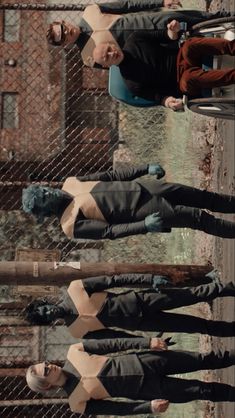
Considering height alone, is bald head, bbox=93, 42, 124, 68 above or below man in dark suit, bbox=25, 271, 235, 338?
above

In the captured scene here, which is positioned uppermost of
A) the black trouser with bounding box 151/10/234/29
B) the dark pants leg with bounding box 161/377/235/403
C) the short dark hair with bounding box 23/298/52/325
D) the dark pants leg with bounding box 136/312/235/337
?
the black trouser with bounding box 151/10/234/29

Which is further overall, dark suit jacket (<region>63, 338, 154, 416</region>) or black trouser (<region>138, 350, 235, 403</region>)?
black trouser (<region>138, 350, 235, 403</region>)

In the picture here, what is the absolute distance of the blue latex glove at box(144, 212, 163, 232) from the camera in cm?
671

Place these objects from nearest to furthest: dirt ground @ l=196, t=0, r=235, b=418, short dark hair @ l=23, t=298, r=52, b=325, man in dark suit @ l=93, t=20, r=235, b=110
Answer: man in dark suit @ l=93, t=20, r=235, b=110
short dark hair @ l=23, t=298, r=52, b=325
dirt ground @ l=196, t=0, r=235, b=418

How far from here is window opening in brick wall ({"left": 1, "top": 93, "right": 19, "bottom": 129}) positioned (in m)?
17.3

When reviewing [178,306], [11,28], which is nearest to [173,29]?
[178,306]

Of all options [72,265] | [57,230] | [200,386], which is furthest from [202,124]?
[57,230]

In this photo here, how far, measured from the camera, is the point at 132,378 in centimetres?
682

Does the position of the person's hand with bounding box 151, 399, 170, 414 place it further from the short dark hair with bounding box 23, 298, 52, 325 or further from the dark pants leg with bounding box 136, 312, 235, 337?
the short dark hair with bounding box 23, 298, 52, 325

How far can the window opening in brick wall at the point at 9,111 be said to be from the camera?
56.7 feet

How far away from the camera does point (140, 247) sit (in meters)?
10.1

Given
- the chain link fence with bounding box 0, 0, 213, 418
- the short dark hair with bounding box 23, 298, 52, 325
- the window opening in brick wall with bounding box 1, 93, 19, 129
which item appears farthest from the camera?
the window opening in brick wall with bounding box 1, 93, 19, 129

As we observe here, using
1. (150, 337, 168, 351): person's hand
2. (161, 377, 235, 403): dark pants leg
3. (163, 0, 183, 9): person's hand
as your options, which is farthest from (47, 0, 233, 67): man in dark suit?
(161, 377, 235, 403): dark pants leg

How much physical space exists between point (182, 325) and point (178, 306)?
17cm
